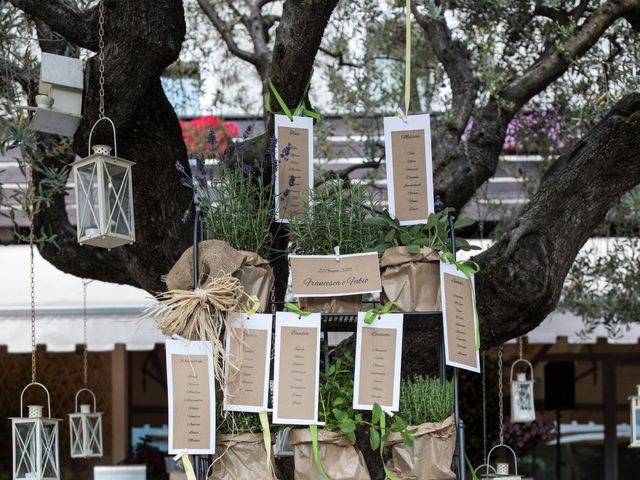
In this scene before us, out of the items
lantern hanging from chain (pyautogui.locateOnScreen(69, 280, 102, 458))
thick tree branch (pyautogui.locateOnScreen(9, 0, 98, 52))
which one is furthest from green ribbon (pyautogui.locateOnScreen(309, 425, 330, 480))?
lantern hanging from chain (pyautogui.locateOnScreen(69, 280, 102, 458))

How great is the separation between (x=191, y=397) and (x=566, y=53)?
8.64ft

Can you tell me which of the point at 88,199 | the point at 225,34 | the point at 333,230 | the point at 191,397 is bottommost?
the point at 191,397

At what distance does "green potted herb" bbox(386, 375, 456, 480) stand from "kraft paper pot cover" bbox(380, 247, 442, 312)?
0.76ft

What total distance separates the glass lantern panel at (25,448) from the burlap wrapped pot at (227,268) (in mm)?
1059

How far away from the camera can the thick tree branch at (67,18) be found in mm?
3369

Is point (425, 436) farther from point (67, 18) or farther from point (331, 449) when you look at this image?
A: point (67, 18)

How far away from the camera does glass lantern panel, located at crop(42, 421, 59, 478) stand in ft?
11.6

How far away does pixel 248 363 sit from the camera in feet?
8.94

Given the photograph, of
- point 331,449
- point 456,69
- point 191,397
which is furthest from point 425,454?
point 456,69

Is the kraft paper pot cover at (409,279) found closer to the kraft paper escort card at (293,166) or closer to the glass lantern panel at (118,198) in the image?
the kraft paper escort card at (293,166)

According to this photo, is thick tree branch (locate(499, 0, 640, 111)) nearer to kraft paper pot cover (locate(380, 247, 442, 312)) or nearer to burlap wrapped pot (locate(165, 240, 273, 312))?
kraft paper pot cover (locate(380, 247, 442, 312))

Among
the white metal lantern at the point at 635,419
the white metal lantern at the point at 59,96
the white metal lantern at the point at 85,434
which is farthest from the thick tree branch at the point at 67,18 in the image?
the white metal lantern at the point at 635,419

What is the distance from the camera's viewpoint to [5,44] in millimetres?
4289

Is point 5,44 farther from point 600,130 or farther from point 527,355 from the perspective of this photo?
point 527,355
